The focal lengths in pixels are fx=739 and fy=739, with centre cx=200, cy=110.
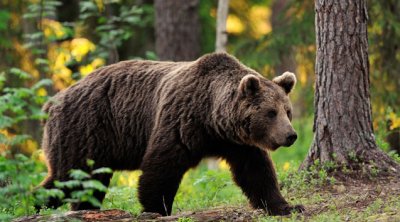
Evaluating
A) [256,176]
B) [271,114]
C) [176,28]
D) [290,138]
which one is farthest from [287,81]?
[176,28]

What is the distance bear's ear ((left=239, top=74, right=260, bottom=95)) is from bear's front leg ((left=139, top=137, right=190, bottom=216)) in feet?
2.78

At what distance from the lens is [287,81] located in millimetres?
7633

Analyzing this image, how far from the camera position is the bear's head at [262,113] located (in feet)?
23.8

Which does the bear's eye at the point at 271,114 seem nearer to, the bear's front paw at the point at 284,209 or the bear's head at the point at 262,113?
the bear's head at the point at 262,113

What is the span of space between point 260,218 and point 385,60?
20.2 feet

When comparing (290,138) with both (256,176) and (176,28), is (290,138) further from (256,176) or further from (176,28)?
(176,28)

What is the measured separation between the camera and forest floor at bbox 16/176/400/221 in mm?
6523

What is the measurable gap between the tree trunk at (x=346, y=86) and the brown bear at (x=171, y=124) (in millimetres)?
668

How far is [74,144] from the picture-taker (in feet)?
27.2

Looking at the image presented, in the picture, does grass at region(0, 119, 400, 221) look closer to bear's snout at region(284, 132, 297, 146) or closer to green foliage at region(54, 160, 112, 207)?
green foliage at region(54, 160, 112, 207)

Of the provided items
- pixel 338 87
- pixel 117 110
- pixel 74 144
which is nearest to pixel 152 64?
pixel 117 110

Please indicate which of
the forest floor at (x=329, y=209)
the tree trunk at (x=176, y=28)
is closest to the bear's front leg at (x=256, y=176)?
the forest floor at (x=329, y=209)

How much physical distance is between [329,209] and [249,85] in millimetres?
1433

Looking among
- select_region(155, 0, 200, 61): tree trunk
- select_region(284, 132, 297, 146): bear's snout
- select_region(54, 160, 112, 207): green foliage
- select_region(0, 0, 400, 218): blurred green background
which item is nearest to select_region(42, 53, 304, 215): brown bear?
Answer: select_region(284, 132, 297, 146): bear's snout
